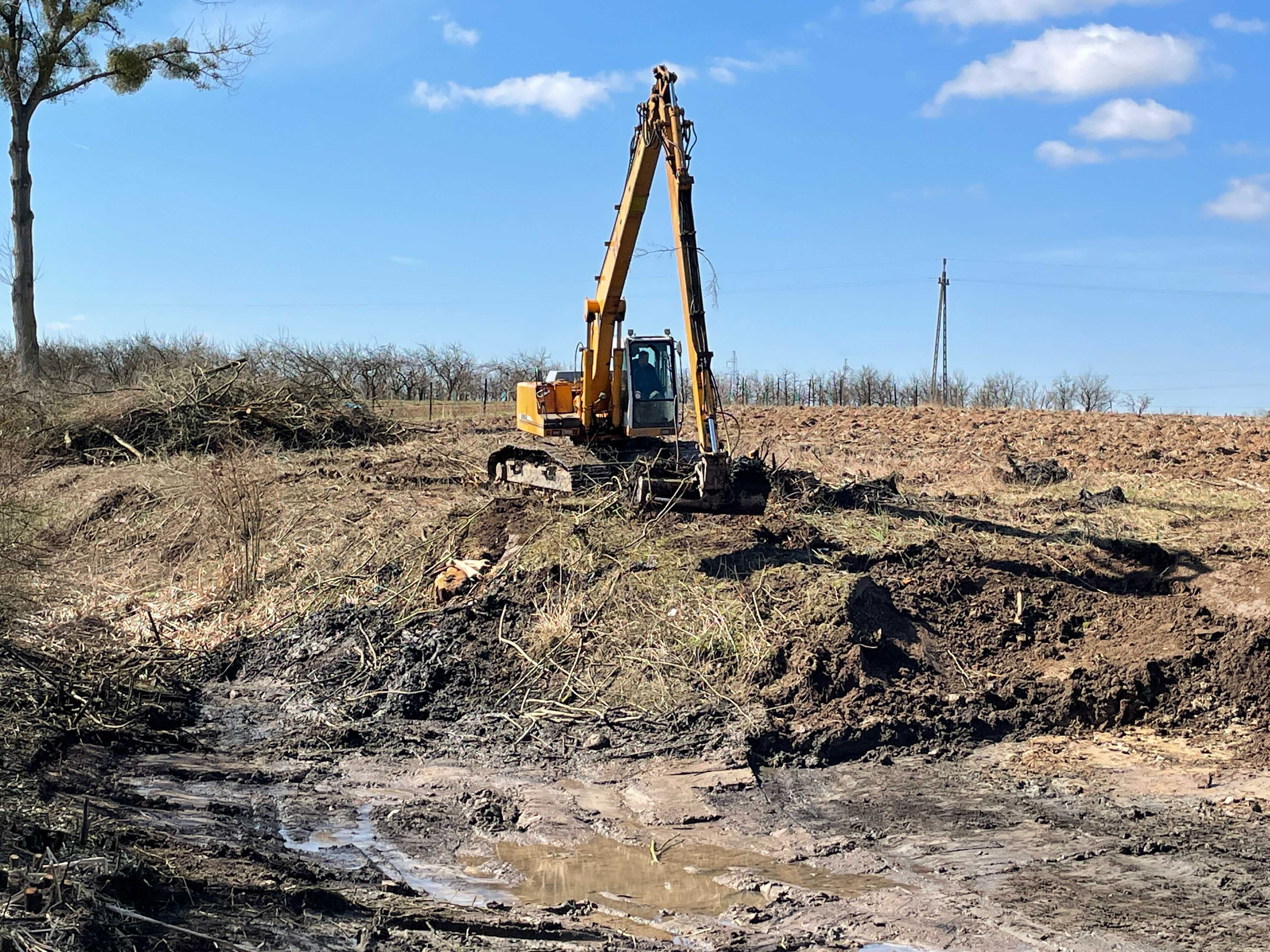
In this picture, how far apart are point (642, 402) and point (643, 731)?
20.1 feet

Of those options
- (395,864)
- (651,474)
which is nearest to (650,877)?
(395,864)

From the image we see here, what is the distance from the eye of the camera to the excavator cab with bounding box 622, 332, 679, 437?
13883mm

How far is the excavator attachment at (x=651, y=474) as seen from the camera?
11398mm

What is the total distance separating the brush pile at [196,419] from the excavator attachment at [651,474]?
23.5ft

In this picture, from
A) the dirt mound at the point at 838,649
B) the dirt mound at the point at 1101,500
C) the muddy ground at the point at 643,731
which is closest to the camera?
the muddy ground at the point at 643,731

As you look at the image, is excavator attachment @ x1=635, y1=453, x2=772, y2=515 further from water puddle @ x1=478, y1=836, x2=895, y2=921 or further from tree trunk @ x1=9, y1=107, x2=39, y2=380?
tree trunk @ x1=9, y1=107, x2=39, y2=380

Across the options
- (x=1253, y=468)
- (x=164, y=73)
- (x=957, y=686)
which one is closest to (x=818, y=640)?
(x=957, y=686)

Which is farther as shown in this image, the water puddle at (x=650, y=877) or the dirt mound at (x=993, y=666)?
the dirt mound at (x=993, y=666)

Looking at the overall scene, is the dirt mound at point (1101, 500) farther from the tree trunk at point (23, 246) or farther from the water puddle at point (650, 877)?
the tree trunk at point (23, 246)

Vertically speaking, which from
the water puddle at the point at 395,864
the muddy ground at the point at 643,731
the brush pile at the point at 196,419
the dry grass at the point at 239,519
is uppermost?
the brush pile at the point at 196,419

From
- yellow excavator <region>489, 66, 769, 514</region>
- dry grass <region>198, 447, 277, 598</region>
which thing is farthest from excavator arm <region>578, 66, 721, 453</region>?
dry grass <region>198, 447, 277, 598</region>

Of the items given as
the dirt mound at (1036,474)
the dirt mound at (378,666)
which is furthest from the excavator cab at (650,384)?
the dirt mound at (1036,474)

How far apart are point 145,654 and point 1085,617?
869cm

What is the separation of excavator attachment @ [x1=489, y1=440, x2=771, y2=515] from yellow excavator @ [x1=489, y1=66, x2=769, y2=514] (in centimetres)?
2
